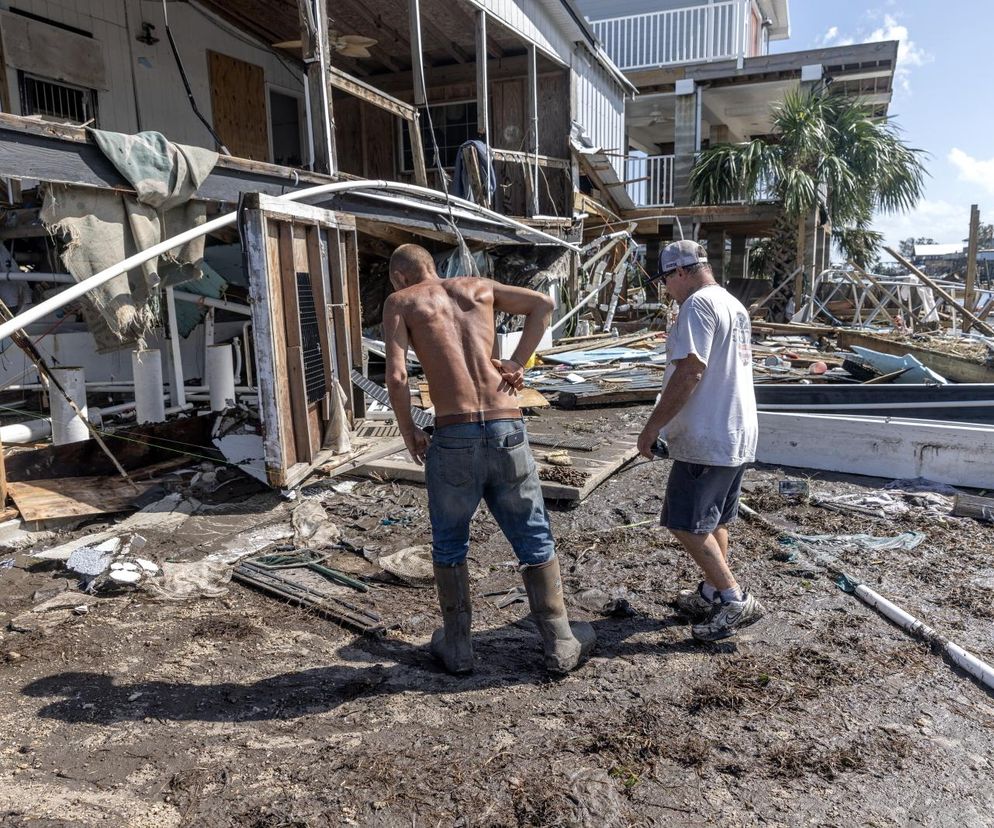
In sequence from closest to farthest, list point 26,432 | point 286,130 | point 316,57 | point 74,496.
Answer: point 74,496
point 26,432
point 316,57
point 286,130

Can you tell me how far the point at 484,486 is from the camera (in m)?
3.27

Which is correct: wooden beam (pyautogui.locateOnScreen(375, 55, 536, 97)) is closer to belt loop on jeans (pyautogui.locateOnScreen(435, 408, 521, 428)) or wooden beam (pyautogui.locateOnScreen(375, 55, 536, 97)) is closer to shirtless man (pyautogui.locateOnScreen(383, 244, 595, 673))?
shirtless man (pyautogui.locateOnScreen(383, 244, 595, 673))

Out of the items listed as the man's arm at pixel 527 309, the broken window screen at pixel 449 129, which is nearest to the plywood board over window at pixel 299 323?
the man's arm at pixel 527 309

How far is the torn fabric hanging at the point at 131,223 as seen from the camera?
4.88 m

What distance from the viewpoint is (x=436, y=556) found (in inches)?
131

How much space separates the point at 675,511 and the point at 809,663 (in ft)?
2.88

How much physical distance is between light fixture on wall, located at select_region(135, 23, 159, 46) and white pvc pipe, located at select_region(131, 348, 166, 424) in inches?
201

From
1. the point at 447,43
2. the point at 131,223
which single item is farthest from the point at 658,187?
the point at 131,223

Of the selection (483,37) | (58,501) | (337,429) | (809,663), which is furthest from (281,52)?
(809,663)

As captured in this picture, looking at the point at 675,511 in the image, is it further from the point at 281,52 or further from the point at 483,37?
the point at 281,52

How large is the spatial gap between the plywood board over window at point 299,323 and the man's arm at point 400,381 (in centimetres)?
235

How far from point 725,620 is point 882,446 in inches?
137

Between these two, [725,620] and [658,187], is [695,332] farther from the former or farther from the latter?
[658,187]

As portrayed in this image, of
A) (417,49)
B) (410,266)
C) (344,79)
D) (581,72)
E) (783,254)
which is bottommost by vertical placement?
(410,266)
